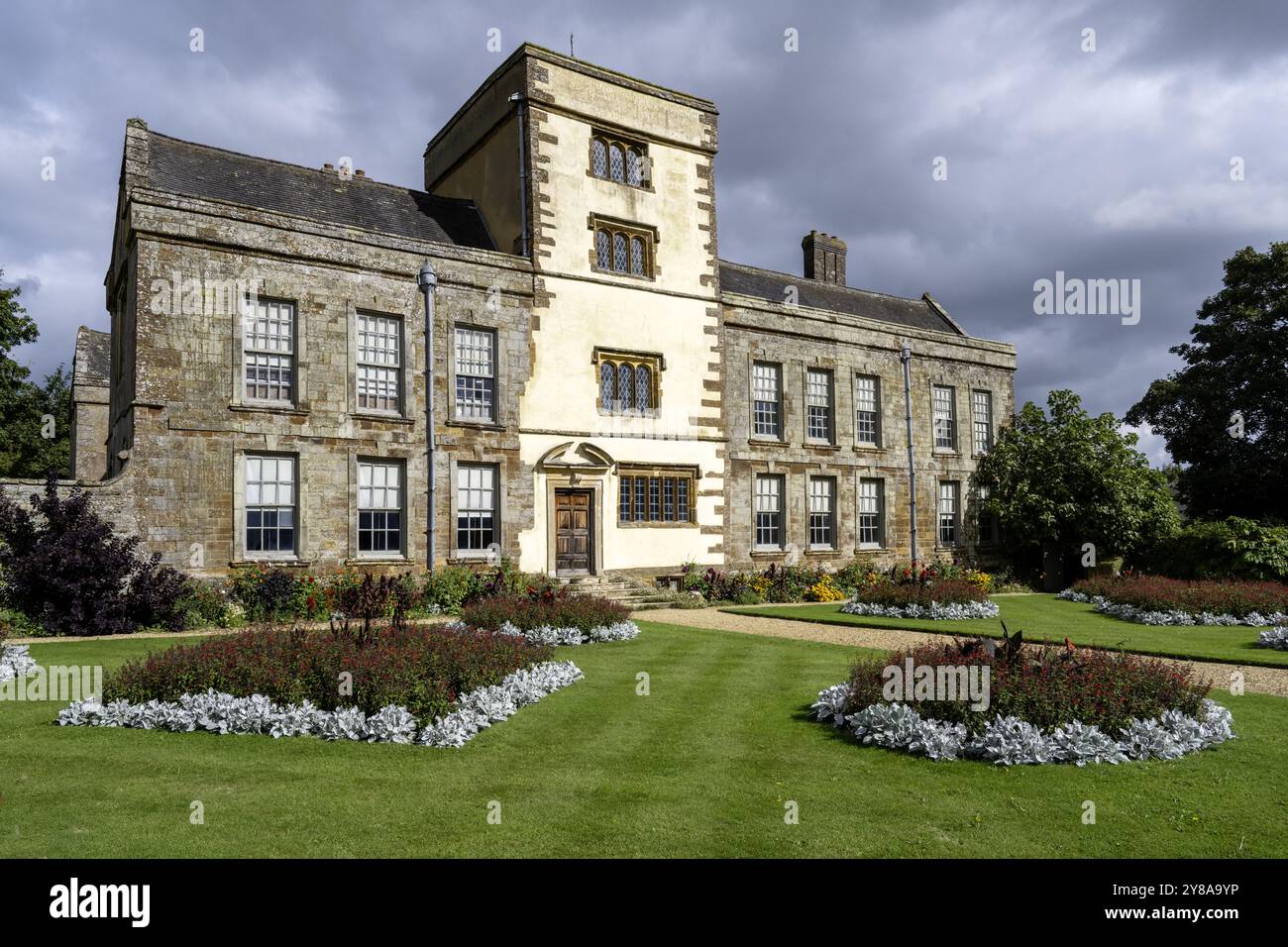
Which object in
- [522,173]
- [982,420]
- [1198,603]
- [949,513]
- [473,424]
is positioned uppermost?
[522,173]

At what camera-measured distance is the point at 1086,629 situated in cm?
1823

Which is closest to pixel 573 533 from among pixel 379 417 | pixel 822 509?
pixel 379 417

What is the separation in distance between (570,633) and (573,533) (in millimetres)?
8598

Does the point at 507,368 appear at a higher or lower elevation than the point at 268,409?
higher

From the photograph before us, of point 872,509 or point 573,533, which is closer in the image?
point 573,533

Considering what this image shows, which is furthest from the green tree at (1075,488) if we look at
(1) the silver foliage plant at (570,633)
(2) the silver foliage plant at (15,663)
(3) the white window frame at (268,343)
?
(2) the silver foliage plant at (15,663)

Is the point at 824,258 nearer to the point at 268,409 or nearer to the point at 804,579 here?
the point at 804,579

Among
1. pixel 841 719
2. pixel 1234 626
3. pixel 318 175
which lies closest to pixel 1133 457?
pixel 1234 626

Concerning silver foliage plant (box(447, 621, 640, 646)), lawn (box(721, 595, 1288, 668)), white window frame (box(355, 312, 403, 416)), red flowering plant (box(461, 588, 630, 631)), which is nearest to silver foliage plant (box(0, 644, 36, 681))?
silver foliage plant (box(447, 621, 640, 646))

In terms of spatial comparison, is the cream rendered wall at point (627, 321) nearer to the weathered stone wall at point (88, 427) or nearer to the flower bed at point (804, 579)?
the flower bed at point (804, 579)

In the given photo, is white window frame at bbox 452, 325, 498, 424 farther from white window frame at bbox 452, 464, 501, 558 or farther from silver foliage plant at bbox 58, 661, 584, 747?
silver foliage plant at bbox 58, 661, 584, 747

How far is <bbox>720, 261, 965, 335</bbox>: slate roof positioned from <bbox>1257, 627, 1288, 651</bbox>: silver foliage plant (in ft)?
56.9

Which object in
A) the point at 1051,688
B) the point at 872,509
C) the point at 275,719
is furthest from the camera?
the point at 872,509

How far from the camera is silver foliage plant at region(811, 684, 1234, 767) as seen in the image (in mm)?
7777
